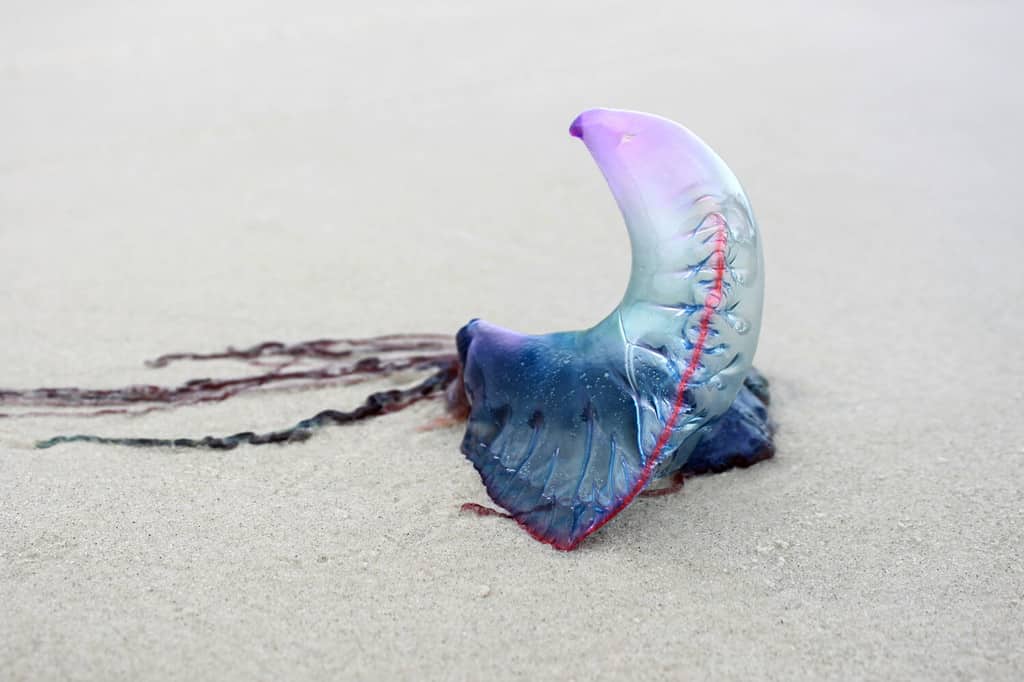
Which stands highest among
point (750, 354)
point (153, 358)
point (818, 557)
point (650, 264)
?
point (650, 264)

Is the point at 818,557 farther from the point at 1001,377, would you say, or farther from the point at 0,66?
the point at 0,66

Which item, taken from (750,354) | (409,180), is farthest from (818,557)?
(409,180)

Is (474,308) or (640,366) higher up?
(640,366)

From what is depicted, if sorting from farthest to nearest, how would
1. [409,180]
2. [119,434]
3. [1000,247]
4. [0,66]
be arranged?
[0,66]
[409,180]
[1000,247]
[119,434]

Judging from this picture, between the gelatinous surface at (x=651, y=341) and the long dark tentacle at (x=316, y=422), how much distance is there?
0.47m

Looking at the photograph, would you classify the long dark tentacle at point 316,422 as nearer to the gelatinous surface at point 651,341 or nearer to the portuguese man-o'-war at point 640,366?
the portuguese man-o'-war at point 640,366

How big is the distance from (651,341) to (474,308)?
3.85 feet

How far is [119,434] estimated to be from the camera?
216cm

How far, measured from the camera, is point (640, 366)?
5.70 ft

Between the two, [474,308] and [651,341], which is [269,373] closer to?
[474,308]

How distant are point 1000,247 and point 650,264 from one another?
184 cm

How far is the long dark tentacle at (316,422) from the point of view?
6.81ft

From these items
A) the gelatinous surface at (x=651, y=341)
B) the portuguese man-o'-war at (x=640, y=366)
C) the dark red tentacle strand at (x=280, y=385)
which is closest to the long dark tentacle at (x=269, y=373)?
the dark red tentacle strand at (x=280, y=385)

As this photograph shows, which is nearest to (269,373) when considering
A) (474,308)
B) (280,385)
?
(280,385)
